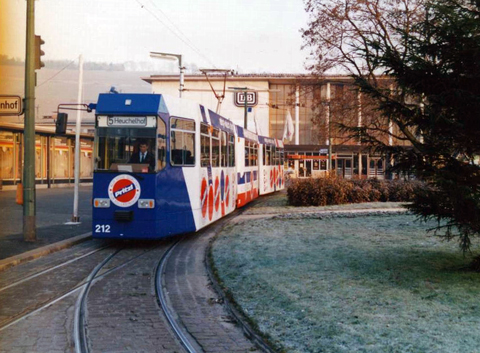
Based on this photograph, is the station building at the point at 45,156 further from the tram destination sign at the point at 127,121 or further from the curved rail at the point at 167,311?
the curved rail at the point at 167,311

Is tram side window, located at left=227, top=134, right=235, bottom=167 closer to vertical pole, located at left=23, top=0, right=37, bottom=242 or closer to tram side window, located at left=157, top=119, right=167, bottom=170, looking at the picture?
tram side window, located at left=157, top=119, right=167, bottom=170

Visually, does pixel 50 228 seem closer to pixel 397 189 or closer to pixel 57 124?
pixel 57 124

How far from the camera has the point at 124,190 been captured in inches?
497

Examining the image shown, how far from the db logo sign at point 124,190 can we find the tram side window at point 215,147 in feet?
12.9

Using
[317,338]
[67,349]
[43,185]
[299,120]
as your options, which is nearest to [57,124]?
[67,349]

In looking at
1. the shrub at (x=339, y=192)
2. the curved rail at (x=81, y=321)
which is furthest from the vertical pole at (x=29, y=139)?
the shrub at (x=339, y=192)

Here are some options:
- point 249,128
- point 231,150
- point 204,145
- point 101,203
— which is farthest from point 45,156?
point 101,203

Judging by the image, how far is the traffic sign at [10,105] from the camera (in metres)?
12.2

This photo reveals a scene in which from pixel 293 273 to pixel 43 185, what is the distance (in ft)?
115

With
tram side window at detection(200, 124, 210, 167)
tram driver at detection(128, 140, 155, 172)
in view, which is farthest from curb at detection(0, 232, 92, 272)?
tram side window at detection(200, 124, 210, 167)

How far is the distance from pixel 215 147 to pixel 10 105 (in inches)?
241

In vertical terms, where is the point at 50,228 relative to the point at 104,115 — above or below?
below

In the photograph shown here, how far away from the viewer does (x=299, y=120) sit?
7038 centimetres

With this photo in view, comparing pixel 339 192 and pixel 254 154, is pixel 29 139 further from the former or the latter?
pixel 254 154
